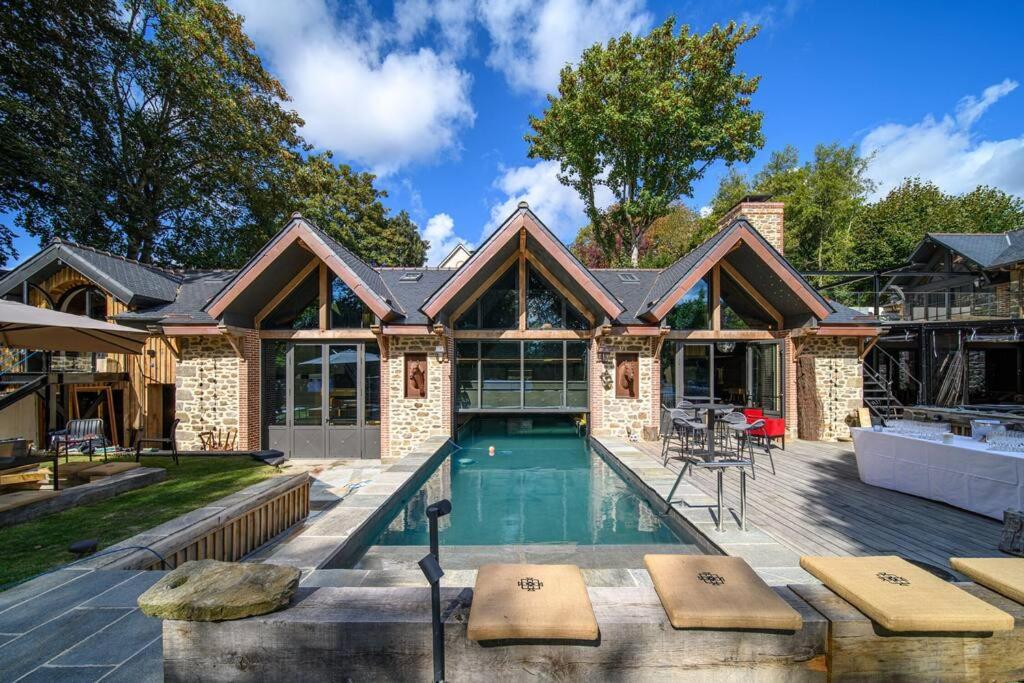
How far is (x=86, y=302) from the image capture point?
1095cm

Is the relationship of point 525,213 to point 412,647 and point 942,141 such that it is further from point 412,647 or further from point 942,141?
point 942,141

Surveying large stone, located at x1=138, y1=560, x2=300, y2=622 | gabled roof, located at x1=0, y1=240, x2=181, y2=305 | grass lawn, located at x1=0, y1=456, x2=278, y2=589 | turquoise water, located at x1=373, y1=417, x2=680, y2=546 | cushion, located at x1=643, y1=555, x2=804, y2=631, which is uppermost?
gabled roof, located at x1=0, y1=240, x2=181, y2=305

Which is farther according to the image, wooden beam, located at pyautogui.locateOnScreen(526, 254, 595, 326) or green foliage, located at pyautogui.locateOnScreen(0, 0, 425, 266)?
green foliage, located at pyautogui.locateOnScreen(0, 0, 425, 266)

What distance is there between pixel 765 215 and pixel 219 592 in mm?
15157

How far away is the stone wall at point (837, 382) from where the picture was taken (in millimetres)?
10984

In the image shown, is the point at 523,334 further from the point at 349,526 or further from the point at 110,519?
the point at 110,519

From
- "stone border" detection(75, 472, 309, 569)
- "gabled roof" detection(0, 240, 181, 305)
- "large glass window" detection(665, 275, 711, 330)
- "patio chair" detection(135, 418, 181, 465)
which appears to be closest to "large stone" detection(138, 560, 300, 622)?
"stone border" detection(75, 472, 309, 569)

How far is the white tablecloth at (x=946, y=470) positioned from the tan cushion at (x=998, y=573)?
4.48 metres

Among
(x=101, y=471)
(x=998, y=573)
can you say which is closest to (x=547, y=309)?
(x=101, y=471)

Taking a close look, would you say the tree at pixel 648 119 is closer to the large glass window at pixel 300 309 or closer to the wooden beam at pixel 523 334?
the wooden beam at pixel 523 334

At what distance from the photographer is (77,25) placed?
16.6 metres

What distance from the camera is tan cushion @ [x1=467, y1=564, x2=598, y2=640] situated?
1896 millimetres

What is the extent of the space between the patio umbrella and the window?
8391 mm

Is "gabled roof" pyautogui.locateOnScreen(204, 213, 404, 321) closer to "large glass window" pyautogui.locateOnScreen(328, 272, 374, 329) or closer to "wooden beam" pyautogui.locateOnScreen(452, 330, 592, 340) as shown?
"large glass window" pyautogui.locateOnScreen(328, 272, 374, 329)
